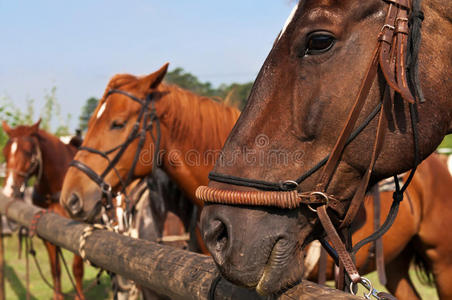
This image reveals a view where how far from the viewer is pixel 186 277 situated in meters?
1.59

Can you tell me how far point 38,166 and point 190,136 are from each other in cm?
308

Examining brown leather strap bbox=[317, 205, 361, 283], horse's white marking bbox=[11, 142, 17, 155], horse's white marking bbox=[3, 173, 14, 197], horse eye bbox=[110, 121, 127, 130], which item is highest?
horse eye bbox=[110, 121, 127, 130]

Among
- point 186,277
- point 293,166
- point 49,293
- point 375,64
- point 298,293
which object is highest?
point 375,64

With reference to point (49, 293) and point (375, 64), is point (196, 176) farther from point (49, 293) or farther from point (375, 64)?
point (49, 293)

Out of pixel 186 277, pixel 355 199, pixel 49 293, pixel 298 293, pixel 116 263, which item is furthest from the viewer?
pixel 49 293

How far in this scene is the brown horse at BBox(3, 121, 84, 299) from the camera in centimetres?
534

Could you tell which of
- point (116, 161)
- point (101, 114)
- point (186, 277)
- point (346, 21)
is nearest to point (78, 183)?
point (116, 161)

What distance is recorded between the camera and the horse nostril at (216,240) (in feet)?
4.03

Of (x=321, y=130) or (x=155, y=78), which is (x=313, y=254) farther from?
(x=321, y=130)

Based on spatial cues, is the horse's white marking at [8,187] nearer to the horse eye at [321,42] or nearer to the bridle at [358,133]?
the bridle at [358,133]

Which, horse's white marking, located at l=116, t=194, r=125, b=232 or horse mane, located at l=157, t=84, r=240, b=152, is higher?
horse mane, located at l=157, t=84, r=240, b=152

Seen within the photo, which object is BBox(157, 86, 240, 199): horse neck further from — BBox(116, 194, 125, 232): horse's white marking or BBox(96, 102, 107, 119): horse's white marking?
BBox(116, 194, 125, 232): horse's white marking

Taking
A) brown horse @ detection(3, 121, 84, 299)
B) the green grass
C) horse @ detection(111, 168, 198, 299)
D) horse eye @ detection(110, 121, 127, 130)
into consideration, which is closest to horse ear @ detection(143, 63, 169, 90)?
horse eye @ detection(110, 121, 127, 130)

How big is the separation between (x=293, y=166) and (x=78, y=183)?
246 cm
